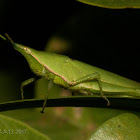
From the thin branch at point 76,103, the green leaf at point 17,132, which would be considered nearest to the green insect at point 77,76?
the thin branch at point 76,103

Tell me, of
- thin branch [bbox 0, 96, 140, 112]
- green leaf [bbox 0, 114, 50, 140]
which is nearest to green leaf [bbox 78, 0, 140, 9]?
thin branch [bbox 0, 96, 140, 112]

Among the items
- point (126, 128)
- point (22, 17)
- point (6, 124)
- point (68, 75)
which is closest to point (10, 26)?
point (22, 17)

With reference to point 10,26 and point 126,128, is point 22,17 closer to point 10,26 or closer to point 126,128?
point 10,26

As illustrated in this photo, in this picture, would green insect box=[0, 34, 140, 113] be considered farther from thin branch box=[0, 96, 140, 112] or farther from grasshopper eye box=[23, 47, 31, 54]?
thin branch box=[0, 96, 140, 112]

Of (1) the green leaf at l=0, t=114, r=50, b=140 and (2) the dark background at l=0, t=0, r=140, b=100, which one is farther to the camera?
(2) the dark background at l=0, t=0, r=140, b=100

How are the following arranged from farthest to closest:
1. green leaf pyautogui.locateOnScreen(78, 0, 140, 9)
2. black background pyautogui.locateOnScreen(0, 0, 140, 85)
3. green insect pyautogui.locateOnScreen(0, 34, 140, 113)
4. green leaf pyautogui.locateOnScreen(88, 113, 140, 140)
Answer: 1. green insect pyautogui.locateOnScreen(0, 34, 140, 113)
2. black background pyautogui.locateOnScreen(0, 0, 140, 85)
3. green leaf pyautogui.locateOnScreen(78, 0, 140, 9)
4. green leaf pyautogui.locateOnScreen(88, 113, 140, 140)

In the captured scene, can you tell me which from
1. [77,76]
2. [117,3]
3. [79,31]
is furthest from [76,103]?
[79,31]

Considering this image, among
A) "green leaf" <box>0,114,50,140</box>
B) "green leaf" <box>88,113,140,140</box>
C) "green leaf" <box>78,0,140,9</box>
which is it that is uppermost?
"green leaf" <box>78,0,140,9</box>

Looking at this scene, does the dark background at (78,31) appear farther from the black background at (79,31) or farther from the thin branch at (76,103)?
the thin branch at (76,103)
